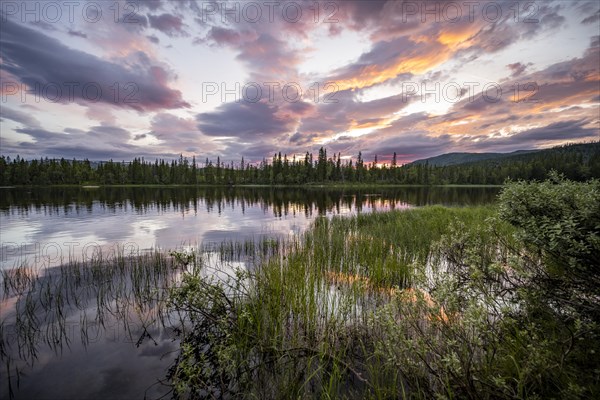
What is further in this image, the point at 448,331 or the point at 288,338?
the point at 288,338

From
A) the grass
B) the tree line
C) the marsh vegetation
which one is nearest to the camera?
the marsh vegetation

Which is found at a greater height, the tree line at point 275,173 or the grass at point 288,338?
the tree line at point 275,173

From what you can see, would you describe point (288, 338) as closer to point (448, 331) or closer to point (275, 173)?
point (448, 331)

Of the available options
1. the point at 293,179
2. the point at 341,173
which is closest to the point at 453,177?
the point at 341,173

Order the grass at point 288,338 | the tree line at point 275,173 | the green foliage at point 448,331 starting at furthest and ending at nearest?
1. the tree line at point 275,173
2. the grass at point 288,338
3. the green foliage at point 448,331

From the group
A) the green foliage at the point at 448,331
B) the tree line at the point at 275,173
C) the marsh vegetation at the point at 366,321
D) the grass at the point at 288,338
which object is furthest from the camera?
the tree line at the point at 275,173

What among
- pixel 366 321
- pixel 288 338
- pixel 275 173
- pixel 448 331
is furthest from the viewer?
pixel 275 173

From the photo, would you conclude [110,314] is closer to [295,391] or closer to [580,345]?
[295,391]

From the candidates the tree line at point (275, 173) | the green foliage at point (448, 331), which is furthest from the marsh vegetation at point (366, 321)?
the tree line at point (275, 173)

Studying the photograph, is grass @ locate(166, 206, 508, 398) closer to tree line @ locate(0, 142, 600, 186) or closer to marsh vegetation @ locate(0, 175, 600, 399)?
marsh vegetation @ locate(0, 175, 600, 399)

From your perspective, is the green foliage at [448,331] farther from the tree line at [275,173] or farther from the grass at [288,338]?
the tree line at [275,173]

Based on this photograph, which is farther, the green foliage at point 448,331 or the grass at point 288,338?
the grass at point 288,338

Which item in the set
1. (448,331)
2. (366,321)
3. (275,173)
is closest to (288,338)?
(366,321)

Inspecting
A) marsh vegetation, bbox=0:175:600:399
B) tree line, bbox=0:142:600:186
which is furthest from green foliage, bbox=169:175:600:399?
tree line, bbox=0:142:600:186
